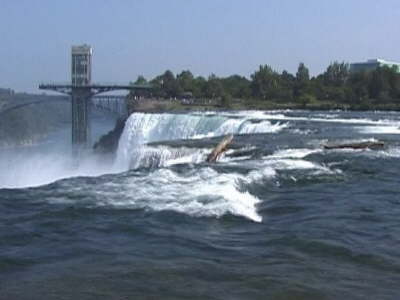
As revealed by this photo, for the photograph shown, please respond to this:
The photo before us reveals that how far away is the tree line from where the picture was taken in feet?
274

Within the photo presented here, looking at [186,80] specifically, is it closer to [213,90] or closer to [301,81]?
[213,90]

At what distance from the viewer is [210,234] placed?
9.64 metres

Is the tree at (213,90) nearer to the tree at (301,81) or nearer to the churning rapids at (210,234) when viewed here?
the tree at (301,81)

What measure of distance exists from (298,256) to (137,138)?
32668 millimetres

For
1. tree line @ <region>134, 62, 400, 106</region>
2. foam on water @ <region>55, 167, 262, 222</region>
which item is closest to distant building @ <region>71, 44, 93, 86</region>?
tree line @ <region>134, 62, 400, 106</region>

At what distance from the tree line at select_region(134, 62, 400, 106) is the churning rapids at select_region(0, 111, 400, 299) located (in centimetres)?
6487

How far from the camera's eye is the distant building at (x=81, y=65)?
79.5 metres

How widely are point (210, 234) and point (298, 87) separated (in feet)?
296

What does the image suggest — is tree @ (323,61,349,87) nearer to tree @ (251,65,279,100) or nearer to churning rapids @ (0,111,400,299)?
tree @ (251,65,279,100)

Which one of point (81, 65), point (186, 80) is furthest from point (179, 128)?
point (186, 80)

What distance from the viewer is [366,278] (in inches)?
302

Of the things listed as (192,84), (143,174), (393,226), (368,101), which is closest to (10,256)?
(393,226)

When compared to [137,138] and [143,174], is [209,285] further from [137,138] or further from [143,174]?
[137,138]

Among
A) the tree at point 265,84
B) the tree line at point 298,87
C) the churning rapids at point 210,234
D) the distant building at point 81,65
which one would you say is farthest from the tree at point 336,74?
the churning rapids at point 210,234
